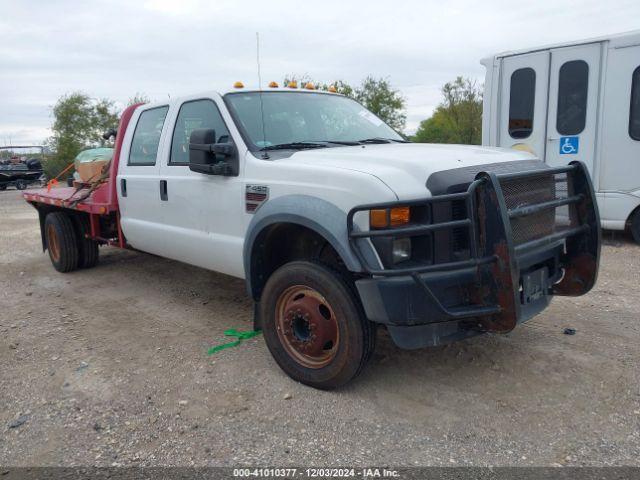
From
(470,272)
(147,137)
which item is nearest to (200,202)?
(147,137)

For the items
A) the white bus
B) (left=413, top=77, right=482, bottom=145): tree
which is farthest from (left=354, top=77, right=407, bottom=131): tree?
the white bus

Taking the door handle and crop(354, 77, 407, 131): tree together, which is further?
crop(354, 77, 407, 131): tree

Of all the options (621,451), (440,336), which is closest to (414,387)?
(440,336)

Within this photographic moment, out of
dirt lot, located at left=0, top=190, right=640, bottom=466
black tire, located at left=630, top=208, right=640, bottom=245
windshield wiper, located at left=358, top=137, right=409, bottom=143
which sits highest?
windshield wiper, located at left=358, top=137, right=409, bottom=143

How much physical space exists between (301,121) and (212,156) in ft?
2.58

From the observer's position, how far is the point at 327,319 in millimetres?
3441

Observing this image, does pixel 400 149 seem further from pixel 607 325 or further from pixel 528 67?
pixel 528 67

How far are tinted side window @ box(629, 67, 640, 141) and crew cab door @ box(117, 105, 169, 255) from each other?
6023 mm

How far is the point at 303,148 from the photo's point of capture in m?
4.12

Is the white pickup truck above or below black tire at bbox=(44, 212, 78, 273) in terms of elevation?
above

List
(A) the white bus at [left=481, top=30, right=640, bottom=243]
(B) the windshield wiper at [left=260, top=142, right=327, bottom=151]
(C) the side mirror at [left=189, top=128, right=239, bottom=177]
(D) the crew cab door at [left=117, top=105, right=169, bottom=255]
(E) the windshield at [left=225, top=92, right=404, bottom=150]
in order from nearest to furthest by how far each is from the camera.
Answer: (C) the side mirror at [left=189, top=128, right=239, bottom=177], (B) the windshield wiper at [left=260, top=142, right=327, bottom=151], (E) the windshield at [left=225, top=92, right=404, bottom=150], (D) the crew cab door at [left=117, top=105, right=169, bottom=255], (A) the white bus at [left=481, top=30, right=640, bottom=243]

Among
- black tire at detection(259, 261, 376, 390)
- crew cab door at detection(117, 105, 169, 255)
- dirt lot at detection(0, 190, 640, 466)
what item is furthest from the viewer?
crew cab door at detection(117, 105, 169, 255)

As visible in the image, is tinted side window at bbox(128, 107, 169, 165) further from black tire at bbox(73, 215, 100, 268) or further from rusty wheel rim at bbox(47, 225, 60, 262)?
rusty wheel rim at bbox(47, 225, 60, 262)

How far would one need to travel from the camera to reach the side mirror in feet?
13.1
